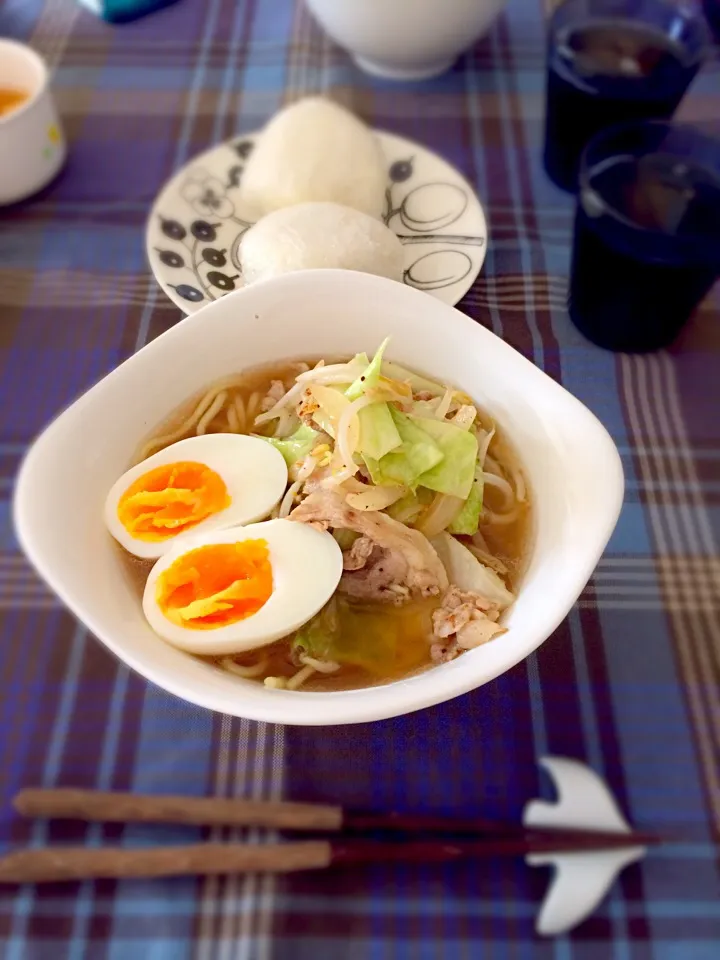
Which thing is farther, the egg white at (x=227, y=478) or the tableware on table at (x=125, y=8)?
the tableware on table at (x=125, y=8)

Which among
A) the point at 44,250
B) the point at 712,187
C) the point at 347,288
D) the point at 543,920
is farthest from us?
the point at 44,250

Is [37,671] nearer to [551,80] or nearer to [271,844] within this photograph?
[271,844]

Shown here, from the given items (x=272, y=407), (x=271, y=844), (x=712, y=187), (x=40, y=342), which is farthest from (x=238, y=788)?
(x=712, y=187)

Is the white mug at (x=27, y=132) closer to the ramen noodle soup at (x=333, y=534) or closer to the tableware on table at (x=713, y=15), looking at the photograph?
the ramen noodle soup at (x=333, y=534)

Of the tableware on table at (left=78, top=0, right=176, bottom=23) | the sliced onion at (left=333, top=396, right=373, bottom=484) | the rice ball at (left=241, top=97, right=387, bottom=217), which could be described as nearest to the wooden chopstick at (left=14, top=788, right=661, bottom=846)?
the sliced onion at (left=333, top=396, right=373, bottom=484)

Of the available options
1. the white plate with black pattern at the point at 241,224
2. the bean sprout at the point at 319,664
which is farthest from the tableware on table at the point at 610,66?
the bean sprout at the point at 319,664
